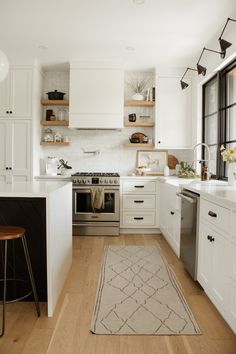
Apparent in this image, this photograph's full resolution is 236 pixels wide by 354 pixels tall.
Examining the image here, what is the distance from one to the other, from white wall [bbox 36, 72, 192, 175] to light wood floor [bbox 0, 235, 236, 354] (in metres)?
2.70

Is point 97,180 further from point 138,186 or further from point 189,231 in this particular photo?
point 189,231

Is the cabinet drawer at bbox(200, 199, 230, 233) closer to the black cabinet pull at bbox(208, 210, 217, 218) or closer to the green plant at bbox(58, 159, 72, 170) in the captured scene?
the black cabinet pull at bbox(208, 210, 217, 218)

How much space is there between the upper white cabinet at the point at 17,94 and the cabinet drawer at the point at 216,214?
10.5 feet

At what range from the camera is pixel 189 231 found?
8.87 feet

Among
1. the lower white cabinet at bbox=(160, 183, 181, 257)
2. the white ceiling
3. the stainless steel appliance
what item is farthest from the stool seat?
the white ceiling

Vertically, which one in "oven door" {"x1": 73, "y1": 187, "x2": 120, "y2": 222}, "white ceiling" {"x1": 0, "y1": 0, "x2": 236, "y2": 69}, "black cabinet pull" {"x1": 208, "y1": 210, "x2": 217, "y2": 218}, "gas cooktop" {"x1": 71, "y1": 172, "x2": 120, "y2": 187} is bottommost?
"oven door" {"x1": 73, "y1": 187, "x2": 120, "y2": 222}

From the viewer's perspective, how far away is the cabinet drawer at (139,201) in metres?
4.48

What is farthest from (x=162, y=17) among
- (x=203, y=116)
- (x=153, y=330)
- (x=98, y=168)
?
(x=153, y=330)

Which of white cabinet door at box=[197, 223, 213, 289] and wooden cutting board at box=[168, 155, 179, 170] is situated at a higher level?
wooden cutting board at box=[168, 155, 179, 170]

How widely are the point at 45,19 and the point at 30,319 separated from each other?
299cm

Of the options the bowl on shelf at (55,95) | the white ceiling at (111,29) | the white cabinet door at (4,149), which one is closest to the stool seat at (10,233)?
the white ceiling at (111,29)

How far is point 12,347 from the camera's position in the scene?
170cm

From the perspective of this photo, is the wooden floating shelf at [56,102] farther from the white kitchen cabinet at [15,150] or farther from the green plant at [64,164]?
the green plant at [64,164]

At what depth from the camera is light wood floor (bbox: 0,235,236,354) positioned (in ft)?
5.58
